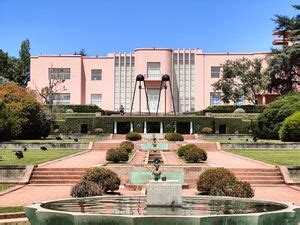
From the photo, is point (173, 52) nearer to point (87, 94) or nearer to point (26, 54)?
point (87, 94)

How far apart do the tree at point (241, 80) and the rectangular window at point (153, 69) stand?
861 centimetres

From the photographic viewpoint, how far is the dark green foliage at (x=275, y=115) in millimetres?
40406

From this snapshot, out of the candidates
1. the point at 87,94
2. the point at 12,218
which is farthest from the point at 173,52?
the point at 12,218

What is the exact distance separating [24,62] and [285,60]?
139 feet

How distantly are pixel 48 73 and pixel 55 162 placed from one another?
42638mm

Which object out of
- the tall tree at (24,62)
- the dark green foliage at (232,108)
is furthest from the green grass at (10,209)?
the tall tree at (24,62)

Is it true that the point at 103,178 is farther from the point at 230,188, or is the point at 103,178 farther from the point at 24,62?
the point at 24,62

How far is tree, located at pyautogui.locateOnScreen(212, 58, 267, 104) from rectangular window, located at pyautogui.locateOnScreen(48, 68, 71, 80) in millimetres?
18387

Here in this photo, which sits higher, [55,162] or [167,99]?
[167,99]

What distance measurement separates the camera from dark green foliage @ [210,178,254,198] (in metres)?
12.8

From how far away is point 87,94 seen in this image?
213ft

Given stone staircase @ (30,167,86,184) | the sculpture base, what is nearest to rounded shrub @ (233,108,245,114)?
stone staircase @ (30,167,86,184)

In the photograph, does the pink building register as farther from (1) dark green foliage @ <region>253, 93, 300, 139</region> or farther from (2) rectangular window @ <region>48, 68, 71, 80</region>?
(1) dark green foliage @ <region>253, 93, 300, 139</region>

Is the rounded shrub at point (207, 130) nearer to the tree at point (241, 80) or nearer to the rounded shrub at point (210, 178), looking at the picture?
the tree at point (241, 80)
